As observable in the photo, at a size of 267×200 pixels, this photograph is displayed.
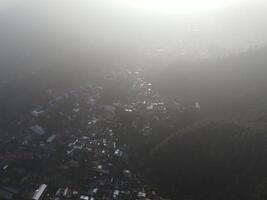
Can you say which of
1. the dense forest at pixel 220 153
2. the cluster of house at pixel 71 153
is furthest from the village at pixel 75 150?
the dense forest at pixel 220 153

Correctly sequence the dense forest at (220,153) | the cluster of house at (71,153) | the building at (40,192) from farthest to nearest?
the cluster of house at (71,153) → the building at (40,192) → the dense forest at (220,153)

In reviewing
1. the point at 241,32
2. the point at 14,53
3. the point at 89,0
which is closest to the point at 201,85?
the point at 14,53

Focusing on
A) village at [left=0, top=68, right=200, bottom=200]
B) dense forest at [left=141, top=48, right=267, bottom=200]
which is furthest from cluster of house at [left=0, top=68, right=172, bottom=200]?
dense forest at [left=141, top=48, right=267, bottom=200]

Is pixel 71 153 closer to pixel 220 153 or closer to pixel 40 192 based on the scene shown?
pixel 40 192

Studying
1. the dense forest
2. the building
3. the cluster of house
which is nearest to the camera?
the dense forest

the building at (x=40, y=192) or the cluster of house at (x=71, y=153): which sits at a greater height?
the cluster of house at (x=71, y=153)

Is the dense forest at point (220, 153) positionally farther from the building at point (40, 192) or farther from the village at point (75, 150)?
the building at point (40, 192)

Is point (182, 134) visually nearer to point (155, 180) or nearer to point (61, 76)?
point (155, 180)

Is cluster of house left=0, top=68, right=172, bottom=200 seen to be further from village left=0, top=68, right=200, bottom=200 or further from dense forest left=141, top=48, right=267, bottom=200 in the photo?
dense forest left=141, top=48, right=267, bottom=200

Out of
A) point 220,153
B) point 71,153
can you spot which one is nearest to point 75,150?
point 71,153

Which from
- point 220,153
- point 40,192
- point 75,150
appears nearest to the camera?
point 40,192

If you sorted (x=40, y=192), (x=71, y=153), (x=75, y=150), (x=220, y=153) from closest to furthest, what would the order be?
1. (x=40, y=192)
2. (x=220, y=153)
3. (x=71, y=153)
4. (x=75, y=150)

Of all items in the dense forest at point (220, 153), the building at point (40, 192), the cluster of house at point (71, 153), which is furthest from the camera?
the cluster of house at point (71, 153)
